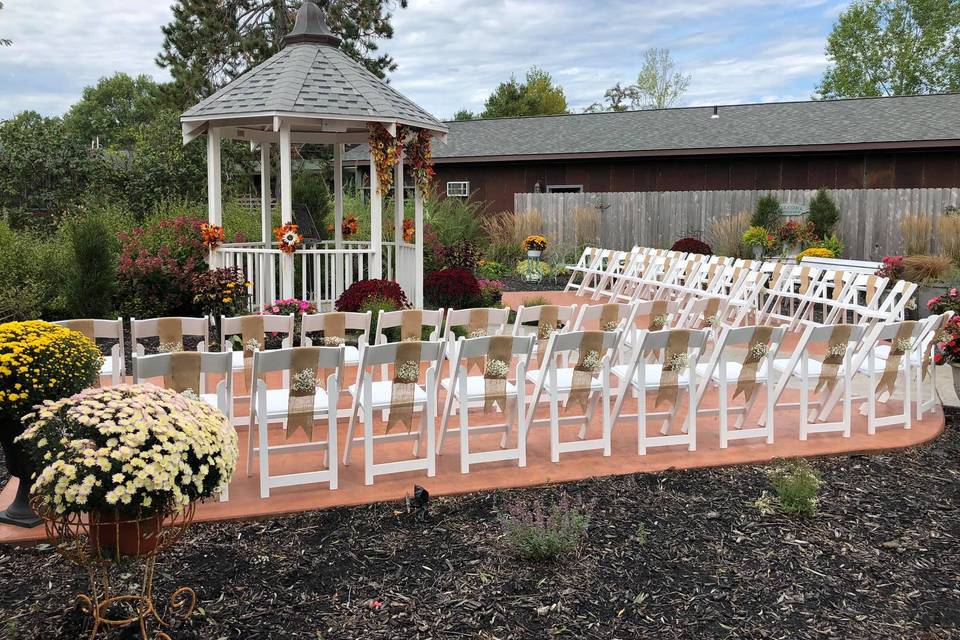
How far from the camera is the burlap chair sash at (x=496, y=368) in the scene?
5.14 meters

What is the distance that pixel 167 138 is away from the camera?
72.4 feet

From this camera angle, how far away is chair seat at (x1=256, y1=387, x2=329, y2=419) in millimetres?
4828

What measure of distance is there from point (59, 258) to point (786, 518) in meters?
9.82

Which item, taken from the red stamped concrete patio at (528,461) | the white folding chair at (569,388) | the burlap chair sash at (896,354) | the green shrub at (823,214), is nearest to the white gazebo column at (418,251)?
the red stamped concrete patio at (528,461)

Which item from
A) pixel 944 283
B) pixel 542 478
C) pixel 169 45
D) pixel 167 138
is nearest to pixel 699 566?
pixel 542 478

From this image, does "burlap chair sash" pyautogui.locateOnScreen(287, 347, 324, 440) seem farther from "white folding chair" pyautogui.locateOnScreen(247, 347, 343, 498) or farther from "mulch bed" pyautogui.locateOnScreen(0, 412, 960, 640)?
"mulch bed" pyautogui.locateOnScreen(0, 412, 960, 640)

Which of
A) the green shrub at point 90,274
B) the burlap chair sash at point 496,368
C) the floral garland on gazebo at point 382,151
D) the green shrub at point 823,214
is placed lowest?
the burlap chair sash at point 496,368

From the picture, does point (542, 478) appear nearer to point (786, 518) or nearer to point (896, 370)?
point (786, 518)

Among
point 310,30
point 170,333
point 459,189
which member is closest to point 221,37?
point 459,189

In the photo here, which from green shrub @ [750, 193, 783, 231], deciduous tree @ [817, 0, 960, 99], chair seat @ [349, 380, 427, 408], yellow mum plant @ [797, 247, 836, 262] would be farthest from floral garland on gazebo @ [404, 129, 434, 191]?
deciduous tree @ [817, 0, 960, 99]

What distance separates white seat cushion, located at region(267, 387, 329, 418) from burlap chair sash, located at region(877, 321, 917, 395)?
13.4 feet

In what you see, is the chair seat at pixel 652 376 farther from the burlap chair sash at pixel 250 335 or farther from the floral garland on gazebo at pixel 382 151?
the floral garland on gazebo at pixel 382 151

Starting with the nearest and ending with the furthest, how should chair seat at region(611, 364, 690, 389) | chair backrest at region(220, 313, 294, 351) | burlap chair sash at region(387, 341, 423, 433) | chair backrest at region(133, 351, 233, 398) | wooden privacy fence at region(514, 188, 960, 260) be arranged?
chair backrest at region(133, 351, 233, 398)
burlap chair sash at region(387, 341, 423, 433)
chair seat at region(611, 364, 690, 389)
chair backrest at region(220, 313, 294, 351)
wooden privacy fence at region(514, 188, 960, 260)

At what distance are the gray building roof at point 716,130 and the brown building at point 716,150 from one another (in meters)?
0.03
